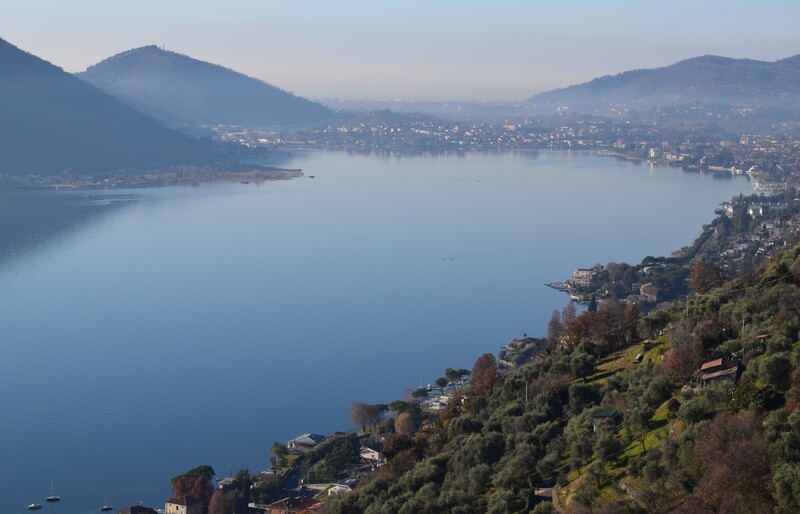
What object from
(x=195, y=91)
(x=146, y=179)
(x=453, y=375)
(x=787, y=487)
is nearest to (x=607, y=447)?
(x=787, y=487)

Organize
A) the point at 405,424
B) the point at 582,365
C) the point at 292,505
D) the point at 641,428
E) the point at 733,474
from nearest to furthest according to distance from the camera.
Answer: the point at 733,474, the point at 641,428, the point at 582,365, the point at 292,505, the point at 405,424

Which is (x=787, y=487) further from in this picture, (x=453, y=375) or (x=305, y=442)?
(x=453, y=375)

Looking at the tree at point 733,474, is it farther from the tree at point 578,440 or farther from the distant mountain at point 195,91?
the distant mountain at point 195,91

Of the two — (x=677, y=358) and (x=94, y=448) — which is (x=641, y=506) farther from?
(x=94, y=448)

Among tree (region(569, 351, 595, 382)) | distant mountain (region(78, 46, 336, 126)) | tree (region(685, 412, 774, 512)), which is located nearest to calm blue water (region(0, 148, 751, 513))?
tree (region(569, 351, 595, 382))

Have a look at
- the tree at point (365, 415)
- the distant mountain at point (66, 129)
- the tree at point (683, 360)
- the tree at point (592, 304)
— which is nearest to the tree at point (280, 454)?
the tree at point (365, 415)

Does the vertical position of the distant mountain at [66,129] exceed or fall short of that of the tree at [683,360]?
it exceeds it

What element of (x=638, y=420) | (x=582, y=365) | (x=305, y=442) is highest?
(x=638, y=420)
